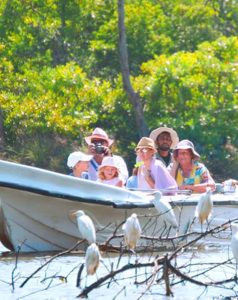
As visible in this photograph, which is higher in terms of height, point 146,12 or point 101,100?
point 146,12

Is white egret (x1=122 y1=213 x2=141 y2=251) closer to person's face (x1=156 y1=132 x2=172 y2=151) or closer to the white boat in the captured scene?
the white boat

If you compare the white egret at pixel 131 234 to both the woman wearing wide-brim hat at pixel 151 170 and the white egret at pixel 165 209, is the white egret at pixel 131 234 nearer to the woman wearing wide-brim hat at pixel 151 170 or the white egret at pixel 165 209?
the white egret at pixel 165 209

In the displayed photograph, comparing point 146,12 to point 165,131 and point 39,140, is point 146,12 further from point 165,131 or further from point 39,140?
point 165,131

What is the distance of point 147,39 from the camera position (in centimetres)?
2683

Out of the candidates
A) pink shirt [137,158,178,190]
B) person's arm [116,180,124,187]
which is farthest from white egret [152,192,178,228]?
person's arm [116,180,124,187]

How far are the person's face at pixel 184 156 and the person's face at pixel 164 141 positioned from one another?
0.55 metres

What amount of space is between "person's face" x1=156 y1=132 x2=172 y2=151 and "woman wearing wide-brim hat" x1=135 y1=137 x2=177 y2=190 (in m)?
0.78

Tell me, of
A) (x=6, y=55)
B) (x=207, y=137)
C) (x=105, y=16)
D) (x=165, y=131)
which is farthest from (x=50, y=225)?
(x=105, y=16)

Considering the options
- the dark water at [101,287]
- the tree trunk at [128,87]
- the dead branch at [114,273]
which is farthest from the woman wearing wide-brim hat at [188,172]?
the tree trunk at [128,87]

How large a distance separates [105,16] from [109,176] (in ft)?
48.2

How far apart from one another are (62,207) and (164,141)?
1583 millimetres

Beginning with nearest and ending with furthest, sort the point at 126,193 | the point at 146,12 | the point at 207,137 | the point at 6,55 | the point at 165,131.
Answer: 1. the point at 126,193
2. the point at 165,131
3. the point at 207,137
4. the point at 6,55
5. the point at 146,12

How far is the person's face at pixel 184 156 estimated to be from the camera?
12.6 meters

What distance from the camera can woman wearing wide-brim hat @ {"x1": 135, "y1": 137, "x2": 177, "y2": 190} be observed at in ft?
40.4
